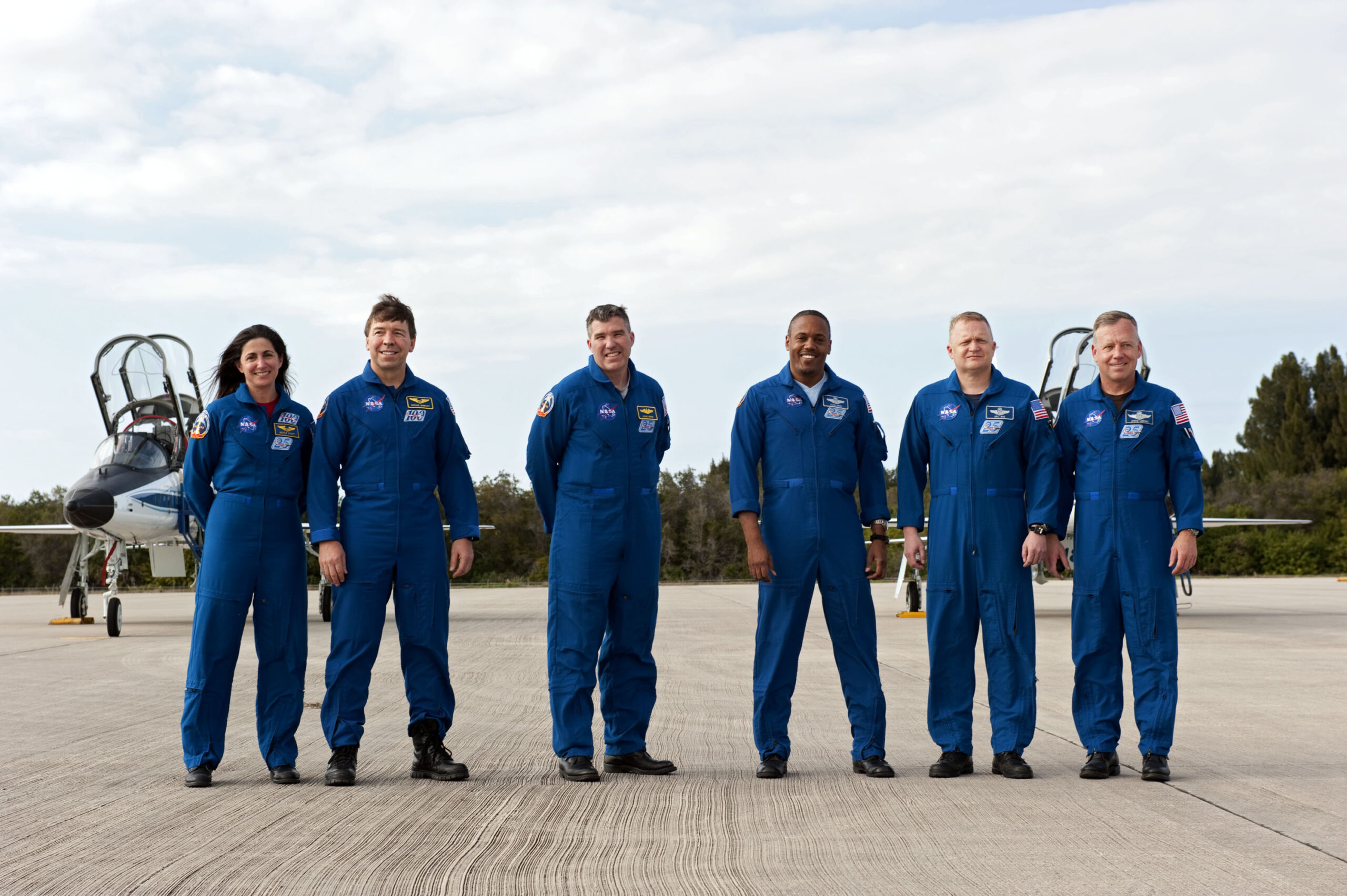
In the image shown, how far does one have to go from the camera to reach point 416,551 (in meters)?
5.14

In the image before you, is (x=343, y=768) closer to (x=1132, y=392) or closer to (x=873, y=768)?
(x=873, y=768)

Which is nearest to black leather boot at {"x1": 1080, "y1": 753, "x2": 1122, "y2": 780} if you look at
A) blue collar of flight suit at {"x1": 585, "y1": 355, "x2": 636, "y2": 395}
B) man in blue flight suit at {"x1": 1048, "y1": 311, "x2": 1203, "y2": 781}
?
man in blue flight suit at {"x1": 1048, "y1": 311, "x2": 1203, "y2": 781}

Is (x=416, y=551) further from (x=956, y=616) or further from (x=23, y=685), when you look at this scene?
(x=23, y=685)

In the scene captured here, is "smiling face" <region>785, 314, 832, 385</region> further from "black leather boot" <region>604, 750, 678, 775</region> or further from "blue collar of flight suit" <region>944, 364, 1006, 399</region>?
"black leather boot" <region>604, 750, 678, 775</region>

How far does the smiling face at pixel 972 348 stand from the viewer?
5340 millimetres

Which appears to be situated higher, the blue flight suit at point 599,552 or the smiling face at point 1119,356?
the smiling face at point 1119,356

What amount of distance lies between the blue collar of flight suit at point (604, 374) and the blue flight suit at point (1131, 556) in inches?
85.9

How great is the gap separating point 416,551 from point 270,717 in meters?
1.02

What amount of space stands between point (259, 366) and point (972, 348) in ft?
11.4

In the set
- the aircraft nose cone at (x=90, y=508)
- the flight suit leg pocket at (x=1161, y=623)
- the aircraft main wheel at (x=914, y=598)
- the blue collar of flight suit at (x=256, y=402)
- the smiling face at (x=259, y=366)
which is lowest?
the aircraft main wheel at (x=914, y=598)

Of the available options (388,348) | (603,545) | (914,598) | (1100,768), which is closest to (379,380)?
(388,348)

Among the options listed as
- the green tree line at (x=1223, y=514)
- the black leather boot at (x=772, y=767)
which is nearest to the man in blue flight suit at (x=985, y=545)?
the black leather boot at (x=772, y=767)

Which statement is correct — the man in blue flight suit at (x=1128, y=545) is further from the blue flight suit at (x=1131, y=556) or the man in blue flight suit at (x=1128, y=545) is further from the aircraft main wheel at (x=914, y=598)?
the aircraft main wheel at (x=914, y=598)

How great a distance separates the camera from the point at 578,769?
16.5 ft
